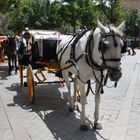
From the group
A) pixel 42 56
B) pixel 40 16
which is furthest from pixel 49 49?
pixel 40 16

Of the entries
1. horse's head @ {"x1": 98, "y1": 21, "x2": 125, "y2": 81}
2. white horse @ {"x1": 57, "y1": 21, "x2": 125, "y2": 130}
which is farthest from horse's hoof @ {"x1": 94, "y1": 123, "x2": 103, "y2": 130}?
horse's head @ {"x1": 98, "y1": 21, "x2": 125, "y2": 81}

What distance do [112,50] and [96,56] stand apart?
64cm

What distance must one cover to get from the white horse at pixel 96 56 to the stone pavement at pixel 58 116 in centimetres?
42

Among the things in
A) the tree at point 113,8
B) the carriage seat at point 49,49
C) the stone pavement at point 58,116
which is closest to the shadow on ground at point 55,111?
the stone pavement at point 58,116

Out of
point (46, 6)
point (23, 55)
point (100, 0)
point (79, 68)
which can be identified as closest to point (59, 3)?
point (46, 6)

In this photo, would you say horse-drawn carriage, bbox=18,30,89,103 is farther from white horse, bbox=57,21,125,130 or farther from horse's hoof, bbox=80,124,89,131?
horse's hoof, bbox=80,124,89,131

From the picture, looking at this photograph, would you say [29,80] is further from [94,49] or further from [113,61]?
[113,61]

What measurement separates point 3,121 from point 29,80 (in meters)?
2.23

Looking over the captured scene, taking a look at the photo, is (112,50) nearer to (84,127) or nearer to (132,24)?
(84,127)

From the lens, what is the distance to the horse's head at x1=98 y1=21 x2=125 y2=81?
21.6 feet

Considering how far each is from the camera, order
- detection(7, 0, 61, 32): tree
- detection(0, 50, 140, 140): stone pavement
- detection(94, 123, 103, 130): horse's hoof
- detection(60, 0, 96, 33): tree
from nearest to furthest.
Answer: detection(0, 50, 140, 140): stone pavement < detection(94, 123, 103, 130): horse's hoof < detection(60, 0, 96, 33): tree < detection(7, 0, 61, 32): tree

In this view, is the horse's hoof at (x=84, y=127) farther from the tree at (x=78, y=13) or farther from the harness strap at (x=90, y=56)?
the tree at (x=78, y=13)

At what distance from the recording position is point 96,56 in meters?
7.19

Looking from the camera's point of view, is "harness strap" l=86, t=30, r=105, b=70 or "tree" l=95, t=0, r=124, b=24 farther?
"tree" l=95, t=0, r=124, b=24
